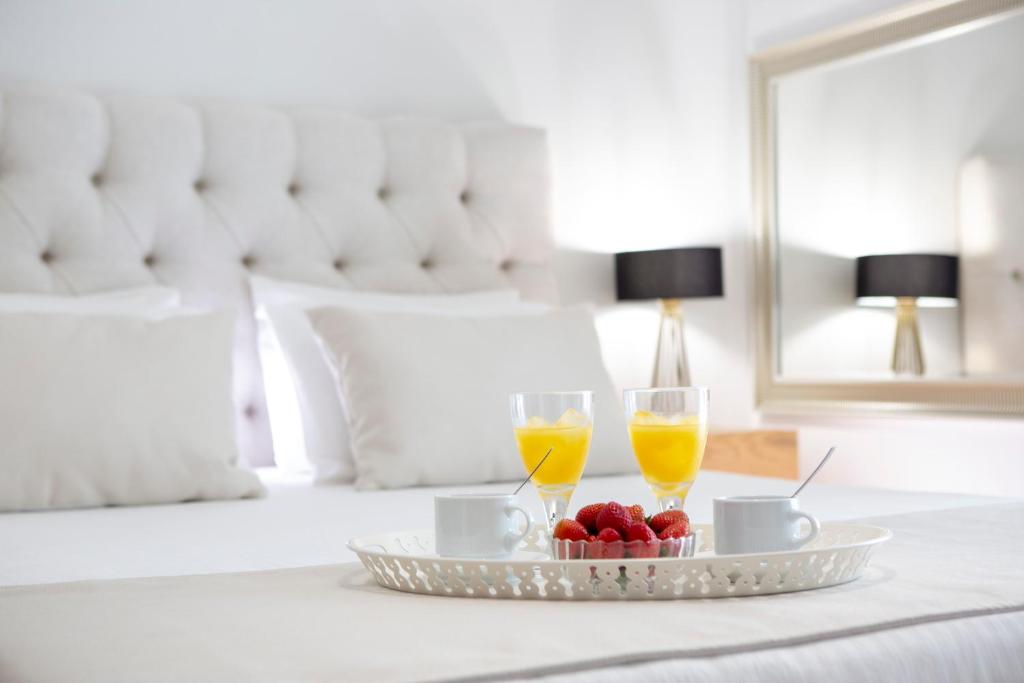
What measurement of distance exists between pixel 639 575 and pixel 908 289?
2.35 meters

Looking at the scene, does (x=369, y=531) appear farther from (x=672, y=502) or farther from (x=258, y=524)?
(x=672, y=502)

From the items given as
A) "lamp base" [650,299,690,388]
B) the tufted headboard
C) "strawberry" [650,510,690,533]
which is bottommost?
"strawberry" [650,510,690,533]

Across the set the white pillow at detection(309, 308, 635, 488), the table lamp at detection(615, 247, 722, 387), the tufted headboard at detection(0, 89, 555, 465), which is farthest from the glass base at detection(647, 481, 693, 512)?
the table lamp at detection(615, 247, 722, 387)

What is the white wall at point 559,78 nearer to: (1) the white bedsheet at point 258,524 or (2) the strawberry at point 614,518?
(1) the white bedsheet at point 258,524

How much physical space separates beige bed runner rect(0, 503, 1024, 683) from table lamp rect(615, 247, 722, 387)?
2.12 meters

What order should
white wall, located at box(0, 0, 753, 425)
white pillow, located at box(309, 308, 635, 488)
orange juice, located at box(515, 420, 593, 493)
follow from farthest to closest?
1. white wall, located at box(0, 0, 753, 425)
2. white pillow, located at box(309, 308, 635, 488)
3. orange juice, located at box(515, 420, 593, 493)

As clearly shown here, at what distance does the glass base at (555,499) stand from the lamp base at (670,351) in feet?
6.74

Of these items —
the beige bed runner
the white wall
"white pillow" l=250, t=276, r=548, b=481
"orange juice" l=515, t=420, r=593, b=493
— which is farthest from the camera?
the white wall

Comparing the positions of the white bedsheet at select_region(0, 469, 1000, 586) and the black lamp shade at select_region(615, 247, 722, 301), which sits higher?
the black lamp shade at select_region(615, 247, 722, 301)

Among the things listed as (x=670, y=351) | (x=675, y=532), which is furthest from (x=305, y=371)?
(x=675, y=532)

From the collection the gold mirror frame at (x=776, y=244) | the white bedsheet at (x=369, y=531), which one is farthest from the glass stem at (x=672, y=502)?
the gold mirror frame at (x=776, y=244)

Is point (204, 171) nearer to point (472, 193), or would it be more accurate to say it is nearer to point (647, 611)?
point (472, 193)

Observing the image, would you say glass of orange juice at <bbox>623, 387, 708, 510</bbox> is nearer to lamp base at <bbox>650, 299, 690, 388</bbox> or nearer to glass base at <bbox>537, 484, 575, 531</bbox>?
glass base at <bbox>537, 484, 575, 531</bbox>

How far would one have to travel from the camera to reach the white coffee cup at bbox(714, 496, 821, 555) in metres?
1.11
